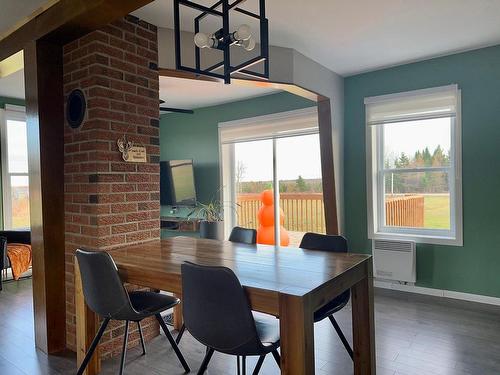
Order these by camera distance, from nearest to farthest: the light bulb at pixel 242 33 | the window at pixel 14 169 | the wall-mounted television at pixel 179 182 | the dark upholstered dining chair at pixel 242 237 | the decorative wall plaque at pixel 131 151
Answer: the light bulb at pixel 242 33
the decorative wall plaque at pixel 131 151
the dark upholstered dining chair at pixel 242 237
the window at pixel 14 169
the wall-mounted television at pixel 179 182

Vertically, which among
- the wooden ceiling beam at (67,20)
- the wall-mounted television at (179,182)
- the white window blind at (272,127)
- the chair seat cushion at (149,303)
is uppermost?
the wooden ceiling beam at (67,20)

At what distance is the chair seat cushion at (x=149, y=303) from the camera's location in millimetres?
2102

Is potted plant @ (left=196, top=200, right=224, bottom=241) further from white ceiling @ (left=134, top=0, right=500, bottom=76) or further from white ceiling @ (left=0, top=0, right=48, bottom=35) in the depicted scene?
white ceiling @ (left=0, top=0, right=48, bottom=35)

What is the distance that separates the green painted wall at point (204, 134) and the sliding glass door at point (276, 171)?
144mm

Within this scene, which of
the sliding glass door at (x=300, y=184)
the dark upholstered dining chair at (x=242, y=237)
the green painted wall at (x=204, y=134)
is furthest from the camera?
the green painted wall at (x=204, y=134)

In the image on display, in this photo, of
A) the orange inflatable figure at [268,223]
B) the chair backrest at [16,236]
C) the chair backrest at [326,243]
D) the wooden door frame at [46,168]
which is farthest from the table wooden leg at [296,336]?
the chair backrest at [16,236]

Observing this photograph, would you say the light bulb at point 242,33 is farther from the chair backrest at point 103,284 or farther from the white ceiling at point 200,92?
the white ceiling at point 200,92

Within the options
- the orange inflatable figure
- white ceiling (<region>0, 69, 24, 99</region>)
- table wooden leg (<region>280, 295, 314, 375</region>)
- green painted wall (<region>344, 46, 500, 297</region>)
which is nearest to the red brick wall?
table wooden leg (<region>280, 295, 314, 375</region>)

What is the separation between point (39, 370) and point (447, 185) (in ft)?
12.6

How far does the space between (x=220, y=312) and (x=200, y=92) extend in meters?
3.65

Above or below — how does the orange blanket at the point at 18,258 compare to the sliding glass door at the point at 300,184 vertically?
below

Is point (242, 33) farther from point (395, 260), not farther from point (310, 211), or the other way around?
point (310, 211)

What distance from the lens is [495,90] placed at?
332cm

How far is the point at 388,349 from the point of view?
2.63 meters
